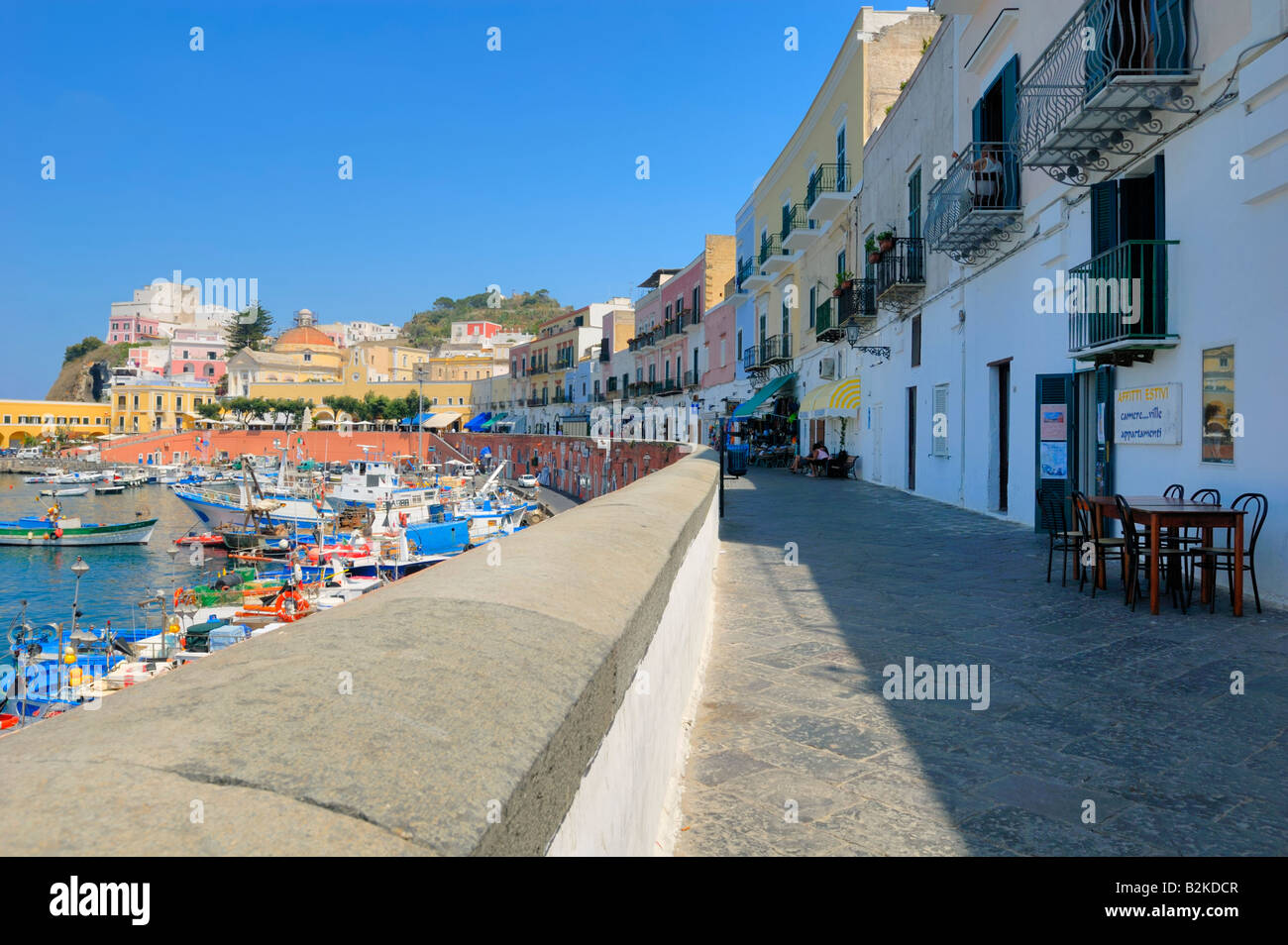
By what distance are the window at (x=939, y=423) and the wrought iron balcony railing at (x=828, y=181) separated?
7941 millimetres

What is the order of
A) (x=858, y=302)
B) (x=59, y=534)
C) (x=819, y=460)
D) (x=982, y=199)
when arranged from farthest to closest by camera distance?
(x=59, y=534) < (x=819, y=460) < (x=858, y=302) < (x=982, y=199)

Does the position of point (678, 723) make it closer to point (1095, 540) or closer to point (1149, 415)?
point (1095, 540)

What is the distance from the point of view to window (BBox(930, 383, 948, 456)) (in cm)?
1522

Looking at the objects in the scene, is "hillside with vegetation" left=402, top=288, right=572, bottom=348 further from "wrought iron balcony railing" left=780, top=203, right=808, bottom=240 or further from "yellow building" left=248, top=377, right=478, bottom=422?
"wrought iron balcony railing" left=780, top=203, right=808, bottom=240

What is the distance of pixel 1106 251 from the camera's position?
8672 millimetres

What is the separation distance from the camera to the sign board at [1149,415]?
7.96 m

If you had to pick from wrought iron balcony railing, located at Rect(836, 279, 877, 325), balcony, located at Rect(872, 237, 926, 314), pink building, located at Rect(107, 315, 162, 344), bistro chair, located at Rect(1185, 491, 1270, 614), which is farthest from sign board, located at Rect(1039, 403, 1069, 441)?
pink building, located at Rect(107, 315, 162, 344)

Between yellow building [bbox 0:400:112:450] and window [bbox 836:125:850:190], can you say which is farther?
yellow building [bbox 0:400:112:450]

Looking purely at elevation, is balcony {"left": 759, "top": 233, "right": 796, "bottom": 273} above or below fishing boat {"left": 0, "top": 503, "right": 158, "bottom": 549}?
above

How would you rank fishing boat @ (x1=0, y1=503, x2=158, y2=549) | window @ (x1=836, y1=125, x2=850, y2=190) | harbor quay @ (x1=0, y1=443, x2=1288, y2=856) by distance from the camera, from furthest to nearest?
fishing boat @ (x1=0, y1=503, x2=158, y2=549), window @ (x1=836, y1=125, x2=850, y2=190), harbor quay @ (x1=0, y1=443, x2=1288, y2=856)

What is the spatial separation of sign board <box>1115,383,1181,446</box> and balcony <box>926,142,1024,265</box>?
397cm

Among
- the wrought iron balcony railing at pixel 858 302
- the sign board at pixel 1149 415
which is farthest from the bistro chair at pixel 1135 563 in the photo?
the wrought iron balcony railing at pixel 858 302

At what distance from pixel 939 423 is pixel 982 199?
4501mm

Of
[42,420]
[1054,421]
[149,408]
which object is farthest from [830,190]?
[42,420]
